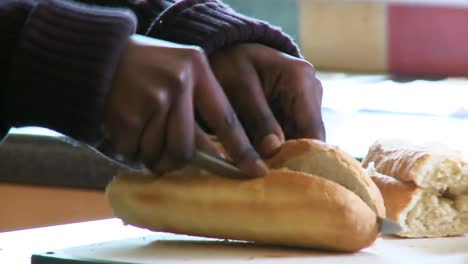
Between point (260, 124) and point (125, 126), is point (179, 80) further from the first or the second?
point (260, 124)

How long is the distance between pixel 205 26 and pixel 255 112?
107 millimetres

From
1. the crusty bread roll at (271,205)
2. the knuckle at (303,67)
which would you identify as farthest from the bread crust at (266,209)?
the knuckle at (303,67)

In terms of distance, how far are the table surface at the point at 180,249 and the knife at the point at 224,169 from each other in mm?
28

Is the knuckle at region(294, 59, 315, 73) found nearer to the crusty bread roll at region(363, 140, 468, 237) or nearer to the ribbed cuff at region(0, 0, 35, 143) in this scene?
the crusty bread roll at region(363, 140, 468, 237)

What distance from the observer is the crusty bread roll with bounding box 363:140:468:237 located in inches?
47.8

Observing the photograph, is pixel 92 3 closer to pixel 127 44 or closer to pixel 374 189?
pixel 127 44

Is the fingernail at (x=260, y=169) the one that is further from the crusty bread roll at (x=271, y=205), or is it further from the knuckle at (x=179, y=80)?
the knuckle at (x=179, y=80)

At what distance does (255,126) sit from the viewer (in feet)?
3.81

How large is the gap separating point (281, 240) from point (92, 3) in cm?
37

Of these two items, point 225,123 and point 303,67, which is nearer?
point 225,123

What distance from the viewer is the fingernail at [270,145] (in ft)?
3.65

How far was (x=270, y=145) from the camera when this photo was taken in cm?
112

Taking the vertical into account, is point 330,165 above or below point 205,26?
below

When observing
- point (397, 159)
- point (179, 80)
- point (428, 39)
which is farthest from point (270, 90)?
point (428, 39)
